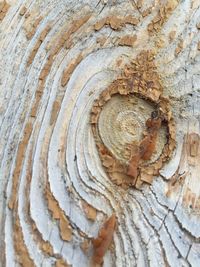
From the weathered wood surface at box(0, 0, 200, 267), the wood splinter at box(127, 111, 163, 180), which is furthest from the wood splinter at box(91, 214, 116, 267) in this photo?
the wood splinter at box(127, 111, 163, 180)

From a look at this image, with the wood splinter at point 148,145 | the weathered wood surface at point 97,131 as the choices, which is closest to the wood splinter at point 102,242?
the weathered wood surface at point 97,131

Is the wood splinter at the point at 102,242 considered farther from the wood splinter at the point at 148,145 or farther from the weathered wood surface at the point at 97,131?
the wood splinter at the point at 148,145

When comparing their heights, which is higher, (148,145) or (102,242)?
(148,145)

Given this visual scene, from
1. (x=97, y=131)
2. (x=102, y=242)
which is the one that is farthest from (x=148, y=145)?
(x=102, y=242)

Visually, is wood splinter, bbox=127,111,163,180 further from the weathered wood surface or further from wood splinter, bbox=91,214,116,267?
wood splinter, bbox=91,214,116,267

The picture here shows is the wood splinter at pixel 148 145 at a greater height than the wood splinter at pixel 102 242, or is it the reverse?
the wood splinter at pixel 148 145

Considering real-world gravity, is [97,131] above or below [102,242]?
above

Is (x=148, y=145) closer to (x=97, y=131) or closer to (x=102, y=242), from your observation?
(x=97, y=131)
